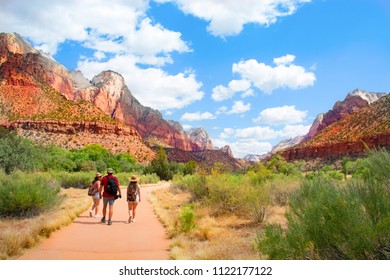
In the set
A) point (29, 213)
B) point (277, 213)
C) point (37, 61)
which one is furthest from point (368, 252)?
point (37, 61)

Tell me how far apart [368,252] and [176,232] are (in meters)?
6.89

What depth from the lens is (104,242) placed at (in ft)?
31.7

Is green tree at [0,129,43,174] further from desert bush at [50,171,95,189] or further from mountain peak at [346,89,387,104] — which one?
mountain peak at [346,89,387,104]

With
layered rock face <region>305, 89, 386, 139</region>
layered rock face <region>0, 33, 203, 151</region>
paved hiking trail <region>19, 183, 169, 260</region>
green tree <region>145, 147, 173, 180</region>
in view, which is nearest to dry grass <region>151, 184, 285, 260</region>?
paved hiking trail <region>19, 183, 169, 260</region>

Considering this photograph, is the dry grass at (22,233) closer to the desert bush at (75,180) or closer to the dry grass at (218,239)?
the dry grass at (218,239)

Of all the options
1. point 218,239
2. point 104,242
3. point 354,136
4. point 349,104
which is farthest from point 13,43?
point 218,239

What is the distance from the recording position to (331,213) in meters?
5.57

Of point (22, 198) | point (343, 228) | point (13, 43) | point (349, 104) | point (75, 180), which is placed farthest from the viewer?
point (349, 104)

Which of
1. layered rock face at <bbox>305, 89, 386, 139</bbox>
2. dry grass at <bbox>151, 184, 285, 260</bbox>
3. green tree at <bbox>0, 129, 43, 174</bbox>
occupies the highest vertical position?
layered rock face at <bbox>305, 89, 386, 139</bbox>

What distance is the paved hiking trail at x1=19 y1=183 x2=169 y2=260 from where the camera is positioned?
8.12 metres

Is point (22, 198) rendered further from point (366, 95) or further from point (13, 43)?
point (366, 95)

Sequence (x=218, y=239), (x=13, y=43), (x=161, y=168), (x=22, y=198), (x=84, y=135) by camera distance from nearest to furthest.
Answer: (x=218, y=239) → (x=22, y=198) → (x=161, y=168) → (x=84, y=135) → (x=13, y=43)

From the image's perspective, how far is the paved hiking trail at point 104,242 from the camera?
8117mm
